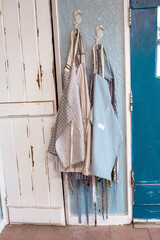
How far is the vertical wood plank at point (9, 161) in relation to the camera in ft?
5.95

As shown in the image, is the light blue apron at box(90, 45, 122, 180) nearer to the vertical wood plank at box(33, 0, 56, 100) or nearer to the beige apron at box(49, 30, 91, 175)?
the beige apron at box(49, 30, 91, 175)

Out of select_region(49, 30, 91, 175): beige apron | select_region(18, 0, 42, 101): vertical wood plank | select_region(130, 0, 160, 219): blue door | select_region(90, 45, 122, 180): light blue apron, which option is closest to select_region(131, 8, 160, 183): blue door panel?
select_region(130, 0, 160, 219): blue door

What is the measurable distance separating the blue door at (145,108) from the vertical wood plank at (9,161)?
0.97 metres

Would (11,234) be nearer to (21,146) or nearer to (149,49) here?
(21,146)

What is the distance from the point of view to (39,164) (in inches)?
71.6

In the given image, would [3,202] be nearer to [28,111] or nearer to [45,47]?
[28,111]

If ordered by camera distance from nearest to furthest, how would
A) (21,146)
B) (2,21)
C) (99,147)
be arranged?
(99,147) → (2,21) → (21,146)

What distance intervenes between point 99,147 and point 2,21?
118cm

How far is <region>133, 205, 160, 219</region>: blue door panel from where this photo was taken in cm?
183

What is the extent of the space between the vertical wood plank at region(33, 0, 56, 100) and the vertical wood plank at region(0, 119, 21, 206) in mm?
407

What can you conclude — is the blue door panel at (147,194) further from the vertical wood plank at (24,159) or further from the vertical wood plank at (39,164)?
the vertical wood plank at (24,159)

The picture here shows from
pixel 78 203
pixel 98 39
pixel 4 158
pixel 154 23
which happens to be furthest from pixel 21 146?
pixel 154 23

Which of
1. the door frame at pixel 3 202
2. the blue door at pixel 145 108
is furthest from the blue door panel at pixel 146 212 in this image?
the door frame at pixel 3 202

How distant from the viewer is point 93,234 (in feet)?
5.79
